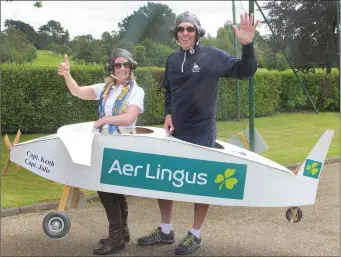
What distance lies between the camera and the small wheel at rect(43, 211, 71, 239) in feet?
12.5

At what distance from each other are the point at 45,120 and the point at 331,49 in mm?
6345

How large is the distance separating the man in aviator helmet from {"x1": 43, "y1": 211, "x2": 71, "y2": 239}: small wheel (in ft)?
2.93

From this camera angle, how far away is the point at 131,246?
4.19 meters

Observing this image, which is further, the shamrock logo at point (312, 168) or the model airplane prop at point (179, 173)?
the shamrock logo at point (312, 168)

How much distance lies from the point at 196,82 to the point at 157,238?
137 centimetres

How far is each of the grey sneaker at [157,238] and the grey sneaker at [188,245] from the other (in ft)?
0.77

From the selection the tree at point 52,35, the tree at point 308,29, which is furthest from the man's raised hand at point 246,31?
the tree at point 308,29

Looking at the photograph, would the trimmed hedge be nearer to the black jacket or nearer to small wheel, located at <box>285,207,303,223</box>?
the black jacket

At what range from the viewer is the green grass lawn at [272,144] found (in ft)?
19.1

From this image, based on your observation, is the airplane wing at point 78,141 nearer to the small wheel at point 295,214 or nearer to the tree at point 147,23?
the small wheel at point 295,214

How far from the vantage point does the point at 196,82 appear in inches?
150

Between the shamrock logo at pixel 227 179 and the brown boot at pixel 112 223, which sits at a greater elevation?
the shamrock logo at pixel 227 179

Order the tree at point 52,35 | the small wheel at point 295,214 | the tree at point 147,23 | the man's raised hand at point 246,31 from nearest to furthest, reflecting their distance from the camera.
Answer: the man's raised hand at point 246,31, the small wheel at point 295,214, the tree at point 147,23, the tree at point 52,35

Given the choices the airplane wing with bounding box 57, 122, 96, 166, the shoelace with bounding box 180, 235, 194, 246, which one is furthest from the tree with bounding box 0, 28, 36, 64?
the shoelace with bounding box 180, 235, 194, 246
